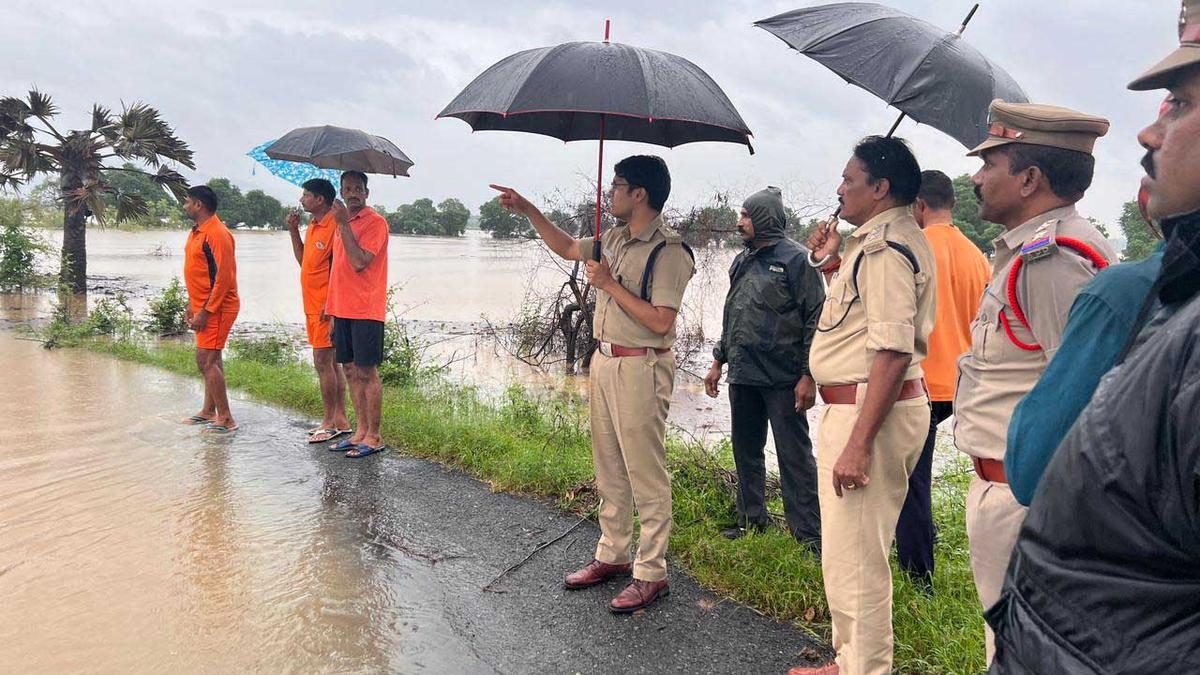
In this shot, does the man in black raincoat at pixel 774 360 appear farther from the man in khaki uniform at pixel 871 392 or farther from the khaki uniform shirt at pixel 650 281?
the man in khaki uniform at pixel 871 392

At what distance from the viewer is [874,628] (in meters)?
2.40

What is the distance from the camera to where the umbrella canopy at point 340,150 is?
18.3ft

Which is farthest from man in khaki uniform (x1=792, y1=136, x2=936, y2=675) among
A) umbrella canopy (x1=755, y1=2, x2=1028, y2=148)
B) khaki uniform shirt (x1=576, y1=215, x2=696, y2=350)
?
khaki uniform shirt (x1=576, y1=215, x2=696, y2=350)

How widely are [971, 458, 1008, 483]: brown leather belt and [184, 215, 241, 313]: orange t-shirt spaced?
5.49 metres

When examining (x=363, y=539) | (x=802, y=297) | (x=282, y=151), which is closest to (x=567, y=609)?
(x=363, y=539)

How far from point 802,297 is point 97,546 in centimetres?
377

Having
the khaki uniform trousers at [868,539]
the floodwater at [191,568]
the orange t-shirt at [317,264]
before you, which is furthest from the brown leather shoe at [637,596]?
the orange t-shirt at [317,264]

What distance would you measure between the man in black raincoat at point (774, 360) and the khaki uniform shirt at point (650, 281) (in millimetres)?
709

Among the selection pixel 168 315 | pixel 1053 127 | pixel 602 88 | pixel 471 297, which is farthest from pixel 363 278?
pixel 471 297

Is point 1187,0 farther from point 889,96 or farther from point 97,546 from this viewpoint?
point 97,546

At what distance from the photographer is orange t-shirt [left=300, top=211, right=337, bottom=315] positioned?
568 cm

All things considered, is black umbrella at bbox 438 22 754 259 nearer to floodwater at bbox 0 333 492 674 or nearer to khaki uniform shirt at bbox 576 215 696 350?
khaki uniform shirt at bbox 576 215 696 350

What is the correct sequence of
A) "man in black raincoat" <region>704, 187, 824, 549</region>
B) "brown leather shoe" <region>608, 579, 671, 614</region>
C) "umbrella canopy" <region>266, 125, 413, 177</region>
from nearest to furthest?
"brown leather shoe" <region>608, 579, 671, 614</region> < "man in black raincoat" <region>704, 187, 824, 549</region> < "umbrella canopy" <region>266, 125, 413, 177</region>

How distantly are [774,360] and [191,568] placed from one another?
300 cm
